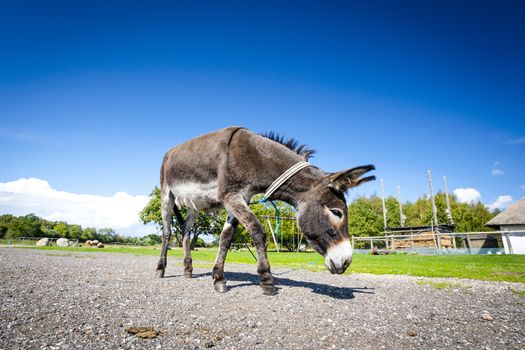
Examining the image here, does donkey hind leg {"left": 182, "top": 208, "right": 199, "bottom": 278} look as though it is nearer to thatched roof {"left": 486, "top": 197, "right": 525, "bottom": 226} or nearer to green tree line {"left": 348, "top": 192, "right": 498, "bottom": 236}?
thatched roof {"left": 486, "top": 197, "right": 525, "bottom": 226}

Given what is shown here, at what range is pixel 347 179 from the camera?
4898mm

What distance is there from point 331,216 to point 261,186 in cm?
154

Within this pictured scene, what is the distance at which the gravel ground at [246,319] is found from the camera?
2.63 m

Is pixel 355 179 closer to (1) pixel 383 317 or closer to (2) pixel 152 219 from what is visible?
(1) pixel 383 317

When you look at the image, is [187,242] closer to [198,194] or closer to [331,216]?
[198,194]

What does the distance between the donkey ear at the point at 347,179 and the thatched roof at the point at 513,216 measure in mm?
48842

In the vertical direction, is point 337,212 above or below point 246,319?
above

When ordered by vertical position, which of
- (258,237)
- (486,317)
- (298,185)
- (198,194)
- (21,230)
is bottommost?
(486,317)

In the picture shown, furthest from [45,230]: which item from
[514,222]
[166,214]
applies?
[514,222]

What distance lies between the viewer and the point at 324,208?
5.02 metres

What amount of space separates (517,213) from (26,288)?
183ft

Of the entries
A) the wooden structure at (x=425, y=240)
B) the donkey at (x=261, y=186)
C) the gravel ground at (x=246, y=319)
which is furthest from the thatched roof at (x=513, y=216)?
the donkey at (x=261, y=186)

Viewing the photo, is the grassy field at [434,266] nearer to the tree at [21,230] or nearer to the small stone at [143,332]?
the small stone at [143,332]

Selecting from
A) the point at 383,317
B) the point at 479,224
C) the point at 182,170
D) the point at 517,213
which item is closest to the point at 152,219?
the point at 182,170
